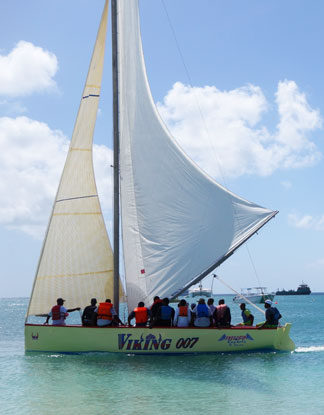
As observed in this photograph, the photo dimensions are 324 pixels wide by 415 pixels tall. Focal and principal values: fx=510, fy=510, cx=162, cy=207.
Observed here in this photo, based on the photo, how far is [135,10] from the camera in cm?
1942

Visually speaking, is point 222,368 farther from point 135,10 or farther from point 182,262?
point 135,10

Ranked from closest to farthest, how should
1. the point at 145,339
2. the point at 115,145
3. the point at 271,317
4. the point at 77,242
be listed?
the point at 145,339
the point at 271,317
the point at 77,242
the point at 115,145

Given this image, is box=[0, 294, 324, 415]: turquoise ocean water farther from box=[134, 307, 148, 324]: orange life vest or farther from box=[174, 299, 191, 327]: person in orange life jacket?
box=[134, 307, 148, 324]: orange life vest

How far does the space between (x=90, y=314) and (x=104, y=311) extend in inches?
23.6

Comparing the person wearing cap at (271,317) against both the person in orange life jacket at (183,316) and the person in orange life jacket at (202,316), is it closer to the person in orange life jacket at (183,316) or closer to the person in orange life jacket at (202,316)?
→ the person in orange life jacket at (202,316)

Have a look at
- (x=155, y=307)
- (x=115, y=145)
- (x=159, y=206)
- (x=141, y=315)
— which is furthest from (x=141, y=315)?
(x=115, y=145)

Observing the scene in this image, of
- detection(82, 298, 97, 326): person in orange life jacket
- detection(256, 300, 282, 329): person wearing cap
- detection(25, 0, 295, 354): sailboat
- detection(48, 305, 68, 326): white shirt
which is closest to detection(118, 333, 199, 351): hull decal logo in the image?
detection(82, 298, 97, 326): person in orange life jacket

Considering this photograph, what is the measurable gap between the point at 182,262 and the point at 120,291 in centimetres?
244

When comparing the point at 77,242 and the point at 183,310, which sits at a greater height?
the point at 77,242

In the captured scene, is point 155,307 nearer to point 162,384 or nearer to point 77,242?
point 162,384

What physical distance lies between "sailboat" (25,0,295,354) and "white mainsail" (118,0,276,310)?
0.04 meters

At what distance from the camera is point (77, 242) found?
711 inches

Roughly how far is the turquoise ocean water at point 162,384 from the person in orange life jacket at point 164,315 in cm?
111

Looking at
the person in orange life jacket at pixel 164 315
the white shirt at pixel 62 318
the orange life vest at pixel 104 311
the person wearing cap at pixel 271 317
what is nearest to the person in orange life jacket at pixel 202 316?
the person in orange life jacket at pixel 164 315
